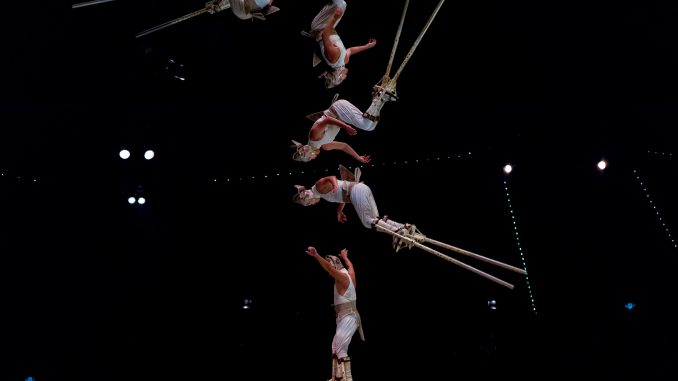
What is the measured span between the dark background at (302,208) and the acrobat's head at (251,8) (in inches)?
26.8

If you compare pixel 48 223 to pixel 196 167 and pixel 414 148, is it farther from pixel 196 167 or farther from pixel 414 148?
pixel 414 148

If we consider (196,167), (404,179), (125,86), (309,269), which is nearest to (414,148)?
(404,179)

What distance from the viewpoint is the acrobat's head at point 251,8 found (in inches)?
184

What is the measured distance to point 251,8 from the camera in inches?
185

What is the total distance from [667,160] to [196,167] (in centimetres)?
425

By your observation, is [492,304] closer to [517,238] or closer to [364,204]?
[517,238]

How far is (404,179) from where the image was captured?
5.96m

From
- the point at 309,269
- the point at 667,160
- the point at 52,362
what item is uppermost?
the point at 667,160

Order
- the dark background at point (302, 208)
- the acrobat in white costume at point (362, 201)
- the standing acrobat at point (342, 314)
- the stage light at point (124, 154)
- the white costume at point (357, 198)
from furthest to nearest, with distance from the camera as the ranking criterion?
the stage light at point (124, 154) → the dark background at point (302, 208) → the standing acrobat at point (342, 314) → the white costume at point (357, 198) → the acrobat in white costume at point (362, 201)

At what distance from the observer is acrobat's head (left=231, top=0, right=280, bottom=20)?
184 inches

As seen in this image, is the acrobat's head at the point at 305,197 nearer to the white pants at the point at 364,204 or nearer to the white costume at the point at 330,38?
the white pants at the point at 364,204

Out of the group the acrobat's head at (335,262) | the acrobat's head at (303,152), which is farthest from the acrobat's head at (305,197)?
the acrobat's head at (335,262)

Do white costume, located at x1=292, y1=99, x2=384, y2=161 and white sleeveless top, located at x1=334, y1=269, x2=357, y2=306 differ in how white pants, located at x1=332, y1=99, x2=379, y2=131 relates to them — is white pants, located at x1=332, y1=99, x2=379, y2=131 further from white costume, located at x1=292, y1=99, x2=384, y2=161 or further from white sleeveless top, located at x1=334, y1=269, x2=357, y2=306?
white sleeveless top, located at x1=334, y1=269, x2=357, y2=306

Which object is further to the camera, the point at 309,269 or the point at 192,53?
the point at 309,269
